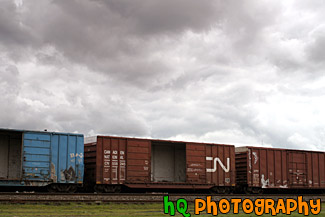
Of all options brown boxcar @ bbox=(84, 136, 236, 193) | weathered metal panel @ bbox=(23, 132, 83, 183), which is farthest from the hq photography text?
weathered metal panel @ bbox=(23, 132, 83, 183)

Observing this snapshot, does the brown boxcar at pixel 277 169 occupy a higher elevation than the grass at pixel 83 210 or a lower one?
higher

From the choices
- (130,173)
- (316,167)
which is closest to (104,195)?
(130,173)

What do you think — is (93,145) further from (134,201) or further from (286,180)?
(286,180)

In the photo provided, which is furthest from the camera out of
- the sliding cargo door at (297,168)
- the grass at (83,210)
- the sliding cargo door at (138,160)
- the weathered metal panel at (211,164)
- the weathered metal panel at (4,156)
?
the sliding cargo door at (297,168)

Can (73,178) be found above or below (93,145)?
below

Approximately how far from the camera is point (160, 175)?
27.6 m

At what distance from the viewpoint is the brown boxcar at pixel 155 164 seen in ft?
73.3

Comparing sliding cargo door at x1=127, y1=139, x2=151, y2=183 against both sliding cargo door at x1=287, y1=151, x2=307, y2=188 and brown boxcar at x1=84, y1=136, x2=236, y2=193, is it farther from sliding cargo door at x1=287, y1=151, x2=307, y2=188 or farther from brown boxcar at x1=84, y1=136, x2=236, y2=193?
sliding cargo door at x1=287, y1=151, x2=307, y2=188

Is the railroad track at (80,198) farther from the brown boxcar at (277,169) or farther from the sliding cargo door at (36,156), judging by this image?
the brown boxcar at (277,169)

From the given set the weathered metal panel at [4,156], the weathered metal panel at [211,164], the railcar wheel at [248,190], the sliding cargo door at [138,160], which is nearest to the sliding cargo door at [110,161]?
the sliding cargo door at [138,160]

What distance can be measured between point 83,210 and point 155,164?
38.3 feet

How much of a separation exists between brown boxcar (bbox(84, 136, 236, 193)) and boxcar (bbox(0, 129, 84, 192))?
3.92ft

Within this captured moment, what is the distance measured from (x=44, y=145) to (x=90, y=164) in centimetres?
318

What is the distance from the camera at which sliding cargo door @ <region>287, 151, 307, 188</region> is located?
94.9 feet
